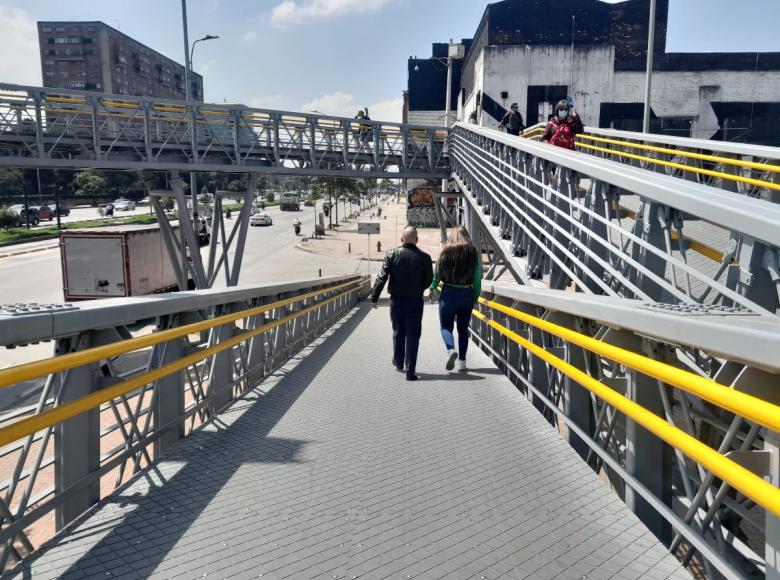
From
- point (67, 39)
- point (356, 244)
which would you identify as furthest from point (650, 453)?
point (67, 39)

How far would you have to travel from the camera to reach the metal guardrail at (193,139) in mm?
18234

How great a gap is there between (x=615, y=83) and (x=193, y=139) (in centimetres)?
2798

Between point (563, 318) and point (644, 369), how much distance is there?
6.46 feet

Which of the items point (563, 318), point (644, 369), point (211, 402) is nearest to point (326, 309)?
point (211, 402)

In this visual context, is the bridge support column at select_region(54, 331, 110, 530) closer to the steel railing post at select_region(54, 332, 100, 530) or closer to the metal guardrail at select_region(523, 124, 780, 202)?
the steel railing post at select_region(54, 332, 100, 530)

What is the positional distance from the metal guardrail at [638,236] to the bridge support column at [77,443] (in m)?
3.15

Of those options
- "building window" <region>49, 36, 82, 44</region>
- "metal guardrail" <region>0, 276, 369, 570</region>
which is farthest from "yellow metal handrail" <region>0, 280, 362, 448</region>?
"building window" <region>49, 36, 82, 44</region>

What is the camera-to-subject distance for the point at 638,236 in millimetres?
5297

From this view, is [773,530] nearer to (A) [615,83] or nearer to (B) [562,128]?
(B) [562,128]

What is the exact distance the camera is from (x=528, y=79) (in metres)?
37.6

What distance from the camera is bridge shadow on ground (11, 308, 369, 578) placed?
2768mm

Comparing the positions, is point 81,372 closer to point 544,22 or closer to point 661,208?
point 661,208

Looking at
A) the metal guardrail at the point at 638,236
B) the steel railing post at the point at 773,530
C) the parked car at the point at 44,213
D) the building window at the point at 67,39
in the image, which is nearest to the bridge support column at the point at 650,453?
the metal guardrail at the point at 638,236

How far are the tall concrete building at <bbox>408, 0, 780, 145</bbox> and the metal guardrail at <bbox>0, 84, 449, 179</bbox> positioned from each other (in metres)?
15.0
